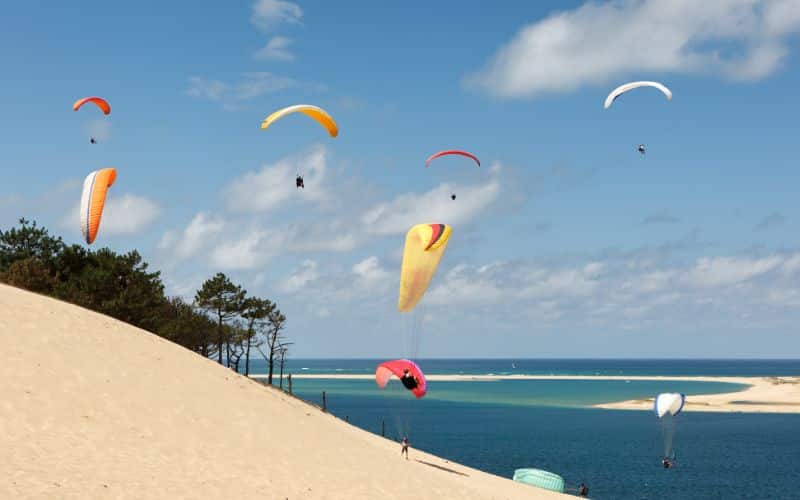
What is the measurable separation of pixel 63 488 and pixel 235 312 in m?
56.8

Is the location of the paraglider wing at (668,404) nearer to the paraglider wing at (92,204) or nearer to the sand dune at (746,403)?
the paraglider wing at (92,204)

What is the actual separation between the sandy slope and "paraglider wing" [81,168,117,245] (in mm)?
4515

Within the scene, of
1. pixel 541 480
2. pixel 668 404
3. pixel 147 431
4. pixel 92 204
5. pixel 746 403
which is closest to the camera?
pixel 147 431

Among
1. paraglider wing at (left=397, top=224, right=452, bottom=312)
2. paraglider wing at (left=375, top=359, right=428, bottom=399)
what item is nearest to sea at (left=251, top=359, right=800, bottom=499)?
paraglider wing at (left=375, top=359, right=428, bottom=399)

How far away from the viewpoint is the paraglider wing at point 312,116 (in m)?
35.1

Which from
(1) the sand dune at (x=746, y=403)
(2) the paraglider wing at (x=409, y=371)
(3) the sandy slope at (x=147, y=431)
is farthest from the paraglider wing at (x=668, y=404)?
(1) the sand dune at (x=746, y=403)

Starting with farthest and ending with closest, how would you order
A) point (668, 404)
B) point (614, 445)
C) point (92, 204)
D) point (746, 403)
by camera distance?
point (746, 403) < point (614, 445) < point (668, 404) < point (92, 204)

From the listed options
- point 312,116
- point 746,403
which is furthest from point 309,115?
point 746,403

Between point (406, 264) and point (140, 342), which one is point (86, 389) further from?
point (406, 264)

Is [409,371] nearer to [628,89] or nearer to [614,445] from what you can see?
[628,89]

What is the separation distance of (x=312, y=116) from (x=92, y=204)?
11.0 metres

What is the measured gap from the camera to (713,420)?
115 m

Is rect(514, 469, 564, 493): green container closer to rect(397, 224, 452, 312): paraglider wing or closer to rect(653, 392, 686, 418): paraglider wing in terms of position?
rect(653, 392, 686, 418): paraglider wing

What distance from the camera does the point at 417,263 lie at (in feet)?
116
